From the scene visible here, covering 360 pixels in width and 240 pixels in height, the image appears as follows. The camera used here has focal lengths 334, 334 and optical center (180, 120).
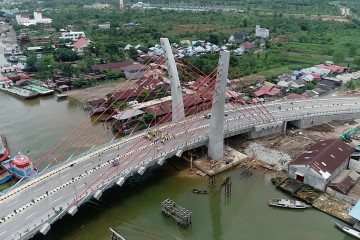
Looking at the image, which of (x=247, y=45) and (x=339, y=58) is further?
(x=247, y=45)

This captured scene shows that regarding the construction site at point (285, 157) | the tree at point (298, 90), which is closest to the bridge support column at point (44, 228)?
the construction site at point (285, 157)

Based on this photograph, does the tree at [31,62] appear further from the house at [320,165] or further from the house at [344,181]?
the house at [344,181]

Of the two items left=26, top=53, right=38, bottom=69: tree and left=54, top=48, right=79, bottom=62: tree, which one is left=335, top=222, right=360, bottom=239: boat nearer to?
left=26, top=53, right=38, bottom=69: tree

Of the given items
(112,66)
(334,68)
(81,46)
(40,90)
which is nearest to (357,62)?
(334,68)

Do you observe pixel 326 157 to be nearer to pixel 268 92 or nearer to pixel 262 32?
pixel 268 92

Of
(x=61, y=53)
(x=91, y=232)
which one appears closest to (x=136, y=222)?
(x=91, y=232)

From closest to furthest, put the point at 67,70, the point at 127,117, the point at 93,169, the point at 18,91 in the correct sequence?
the point at 93,169
the point at 127,117
the point at 18,91
the point at 67,70
